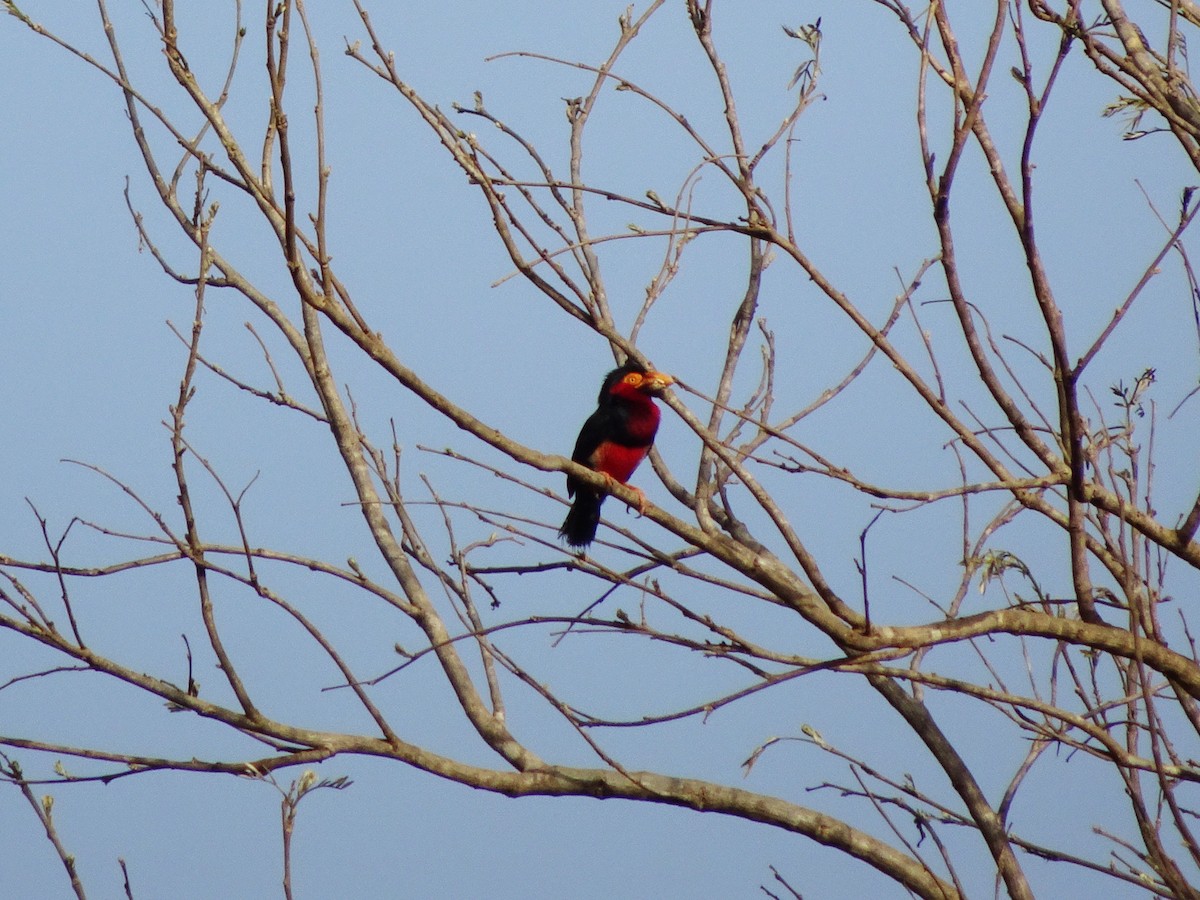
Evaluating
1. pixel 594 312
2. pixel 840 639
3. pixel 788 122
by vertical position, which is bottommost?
pixel 840 639

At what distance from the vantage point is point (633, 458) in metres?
5.42

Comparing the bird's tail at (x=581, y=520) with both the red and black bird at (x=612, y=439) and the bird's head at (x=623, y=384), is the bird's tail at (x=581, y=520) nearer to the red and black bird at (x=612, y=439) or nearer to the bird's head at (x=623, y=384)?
the red and black bird at (x=612, y=439)

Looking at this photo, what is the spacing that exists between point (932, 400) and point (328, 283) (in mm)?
1186

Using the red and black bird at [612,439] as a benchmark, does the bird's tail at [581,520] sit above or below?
below

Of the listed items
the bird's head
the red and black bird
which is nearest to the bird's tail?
the red and black bird

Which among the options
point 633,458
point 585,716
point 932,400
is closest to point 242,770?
point 585,716

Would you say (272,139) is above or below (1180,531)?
above

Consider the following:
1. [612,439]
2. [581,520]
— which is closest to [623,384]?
[612,439]

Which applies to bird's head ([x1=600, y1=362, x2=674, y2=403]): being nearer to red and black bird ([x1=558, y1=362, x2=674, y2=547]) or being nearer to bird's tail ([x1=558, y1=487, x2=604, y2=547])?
red and black bird ([x1=558, y1=362, x2=674, y2=547])

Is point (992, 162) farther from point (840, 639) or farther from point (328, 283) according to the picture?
point (328, 283)

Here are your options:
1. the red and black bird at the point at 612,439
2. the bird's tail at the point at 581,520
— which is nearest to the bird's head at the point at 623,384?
the red and black bird at the point at 612,439

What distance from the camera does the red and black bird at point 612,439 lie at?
17.4 feet

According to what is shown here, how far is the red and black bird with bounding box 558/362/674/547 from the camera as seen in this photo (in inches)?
208

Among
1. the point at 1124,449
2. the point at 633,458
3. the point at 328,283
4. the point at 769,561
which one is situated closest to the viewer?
the point at 328,283
